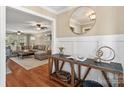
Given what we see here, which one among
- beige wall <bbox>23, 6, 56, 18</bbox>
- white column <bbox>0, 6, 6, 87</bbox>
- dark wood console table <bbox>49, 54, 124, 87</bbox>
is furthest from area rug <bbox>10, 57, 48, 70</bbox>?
beige wall <bbox>23, 6, 56, 18</bbox>

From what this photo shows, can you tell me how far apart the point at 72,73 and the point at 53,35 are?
515 millimetres

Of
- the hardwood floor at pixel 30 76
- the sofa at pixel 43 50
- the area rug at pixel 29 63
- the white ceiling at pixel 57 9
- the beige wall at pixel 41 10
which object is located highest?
the white ceiling at pixel 57 9

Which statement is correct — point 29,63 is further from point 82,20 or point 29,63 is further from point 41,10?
point 82,20

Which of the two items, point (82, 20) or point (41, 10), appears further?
point (82, 20)

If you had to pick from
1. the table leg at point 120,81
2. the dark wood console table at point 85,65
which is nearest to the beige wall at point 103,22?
the dark wood console table at point 85,65

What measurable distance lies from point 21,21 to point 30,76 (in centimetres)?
67

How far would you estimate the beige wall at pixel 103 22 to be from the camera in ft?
2.97

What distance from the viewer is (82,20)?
1074mm

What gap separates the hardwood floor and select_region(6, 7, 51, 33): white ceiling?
1.25 ft

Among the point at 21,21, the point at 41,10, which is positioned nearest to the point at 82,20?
the point at 41,10

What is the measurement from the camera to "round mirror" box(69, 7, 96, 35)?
3.43 ft

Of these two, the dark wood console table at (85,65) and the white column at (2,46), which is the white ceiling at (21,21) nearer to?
the white column at (2,46)

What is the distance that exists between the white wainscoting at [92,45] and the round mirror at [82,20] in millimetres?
109
